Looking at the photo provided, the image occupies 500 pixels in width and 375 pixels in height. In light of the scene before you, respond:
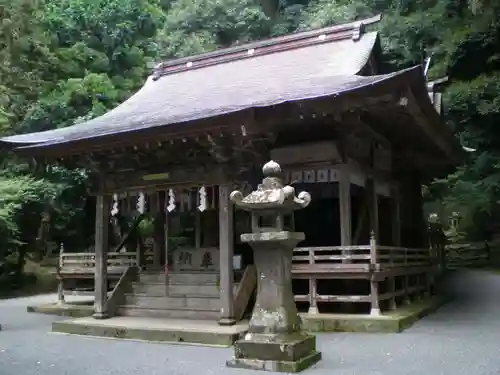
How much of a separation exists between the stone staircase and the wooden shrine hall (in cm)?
3

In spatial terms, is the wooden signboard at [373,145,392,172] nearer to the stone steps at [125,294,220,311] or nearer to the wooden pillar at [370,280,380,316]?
the wooden pillar at [370,280,380,316]

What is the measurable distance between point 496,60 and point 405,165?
37.9 ft

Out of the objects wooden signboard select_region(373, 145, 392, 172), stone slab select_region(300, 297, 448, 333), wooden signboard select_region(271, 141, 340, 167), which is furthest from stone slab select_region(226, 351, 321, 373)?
wooden signboard select_region(373, 145, 392, 172)

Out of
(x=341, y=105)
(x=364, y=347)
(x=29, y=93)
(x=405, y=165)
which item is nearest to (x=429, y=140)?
(x=405, y=165)

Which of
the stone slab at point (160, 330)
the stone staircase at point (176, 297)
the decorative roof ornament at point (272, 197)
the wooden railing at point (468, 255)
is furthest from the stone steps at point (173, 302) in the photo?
the wooden railing at point (468, 255)

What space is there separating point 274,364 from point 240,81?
350 inches

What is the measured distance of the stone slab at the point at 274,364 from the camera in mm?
6336

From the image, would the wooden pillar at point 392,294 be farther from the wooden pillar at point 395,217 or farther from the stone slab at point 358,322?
the wooden pillar at point 395,217

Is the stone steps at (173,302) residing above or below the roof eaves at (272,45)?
below

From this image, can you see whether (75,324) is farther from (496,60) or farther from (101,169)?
(496,60)

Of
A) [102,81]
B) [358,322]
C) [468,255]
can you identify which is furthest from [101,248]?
[468,255]

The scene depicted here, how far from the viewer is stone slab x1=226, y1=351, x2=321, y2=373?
6.34 meters

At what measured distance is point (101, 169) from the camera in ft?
A: 36.0

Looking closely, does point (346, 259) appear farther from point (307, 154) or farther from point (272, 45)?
point (272, 45)
